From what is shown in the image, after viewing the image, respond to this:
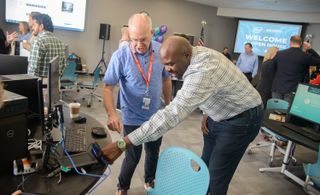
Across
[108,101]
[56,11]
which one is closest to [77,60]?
[56,11]

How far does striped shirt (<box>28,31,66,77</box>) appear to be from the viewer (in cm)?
291

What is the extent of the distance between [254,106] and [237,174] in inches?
69.7

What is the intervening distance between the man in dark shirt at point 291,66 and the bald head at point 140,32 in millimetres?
3418

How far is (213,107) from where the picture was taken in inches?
67.9

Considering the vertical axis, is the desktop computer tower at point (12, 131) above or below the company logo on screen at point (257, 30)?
below

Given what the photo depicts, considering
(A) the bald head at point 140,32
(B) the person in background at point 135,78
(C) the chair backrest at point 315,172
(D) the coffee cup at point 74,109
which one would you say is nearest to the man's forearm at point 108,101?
(B) the person in background at point 135,78

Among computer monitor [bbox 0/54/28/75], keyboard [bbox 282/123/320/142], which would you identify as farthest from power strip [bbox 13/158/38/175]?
keyboard [bbox 282/123/320/142]

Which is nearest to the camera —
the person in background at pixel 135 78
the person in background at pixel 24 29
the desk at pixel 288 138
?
the person in background at pixel 135 78

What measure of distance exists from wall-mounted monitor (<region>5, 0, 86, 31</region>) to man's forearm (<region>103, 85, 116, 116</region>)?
6.24 metres

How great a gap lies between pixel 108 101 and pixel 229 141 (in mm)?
957

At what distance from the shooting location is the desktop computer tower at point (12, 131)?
1.16 metres

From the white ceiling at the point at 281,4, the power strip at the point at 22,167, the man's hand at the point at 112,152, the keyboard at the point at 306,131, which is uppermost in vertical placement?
the white ceiling at the point at 281,4

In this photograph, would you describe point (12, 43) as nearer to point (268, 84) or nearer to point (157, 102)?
point (157, 102)

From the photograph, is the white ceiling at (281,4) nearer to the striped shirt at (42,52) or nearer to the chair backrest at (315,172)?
the chair backrest at (315,172)
